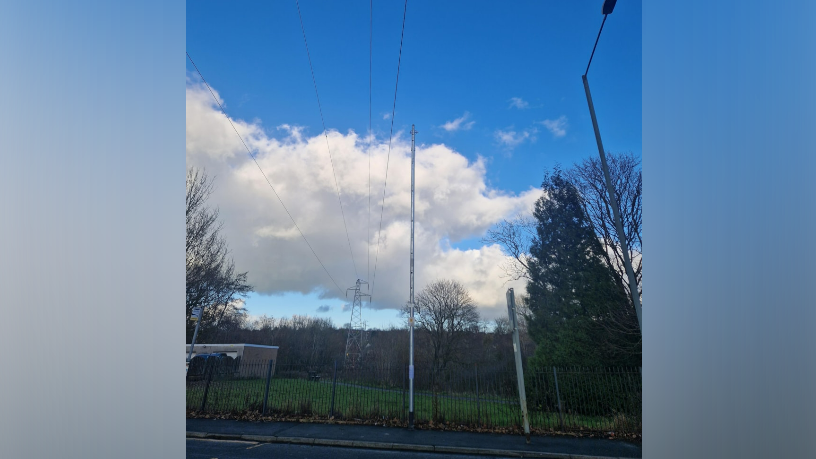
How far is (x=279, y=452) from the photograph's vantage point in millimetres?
9367

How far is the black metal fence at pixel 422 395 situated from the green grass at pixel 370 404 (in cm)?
3

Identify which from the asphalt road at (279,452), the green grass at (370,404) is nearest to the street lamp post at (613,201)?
the asphalt road at (279,452)

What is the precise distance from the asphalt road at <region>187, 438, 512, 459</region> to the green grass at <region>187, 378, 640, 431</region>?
3.48m

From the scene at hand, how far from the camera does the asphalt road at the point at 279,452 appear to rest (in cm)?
890

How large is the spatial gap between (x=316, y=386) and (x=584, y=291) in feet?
36.9

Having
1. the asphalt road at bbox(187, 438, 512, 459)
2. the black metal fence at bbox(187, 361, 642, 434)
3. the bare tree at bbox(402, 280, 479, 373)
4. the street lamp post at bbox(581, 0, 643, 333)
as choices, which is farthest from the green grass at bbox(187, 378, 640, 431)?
the bare tree at bbox(402, 280, 479, 373)

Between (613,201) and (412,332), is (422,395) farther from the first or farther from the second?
(613,201)

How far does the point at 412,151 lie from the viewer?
16703 millimetres

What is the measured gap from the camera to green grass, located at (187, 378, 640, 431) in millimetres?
12898

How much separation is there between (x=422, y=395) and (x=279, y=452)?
6.49 meters

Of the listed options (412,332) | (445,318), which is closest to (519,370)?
(412,332)

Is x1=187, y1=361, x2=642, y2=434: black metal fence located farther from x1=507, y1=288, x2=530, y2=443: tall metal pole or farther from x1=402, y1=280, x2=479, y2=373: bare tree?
x1=402, y1=280, x2=479, y2=373: bare tree

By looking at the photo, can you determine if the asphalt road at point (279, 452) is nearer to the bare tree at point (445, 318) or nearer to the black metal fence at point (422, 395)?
the black metal fence at point (422, 395)
